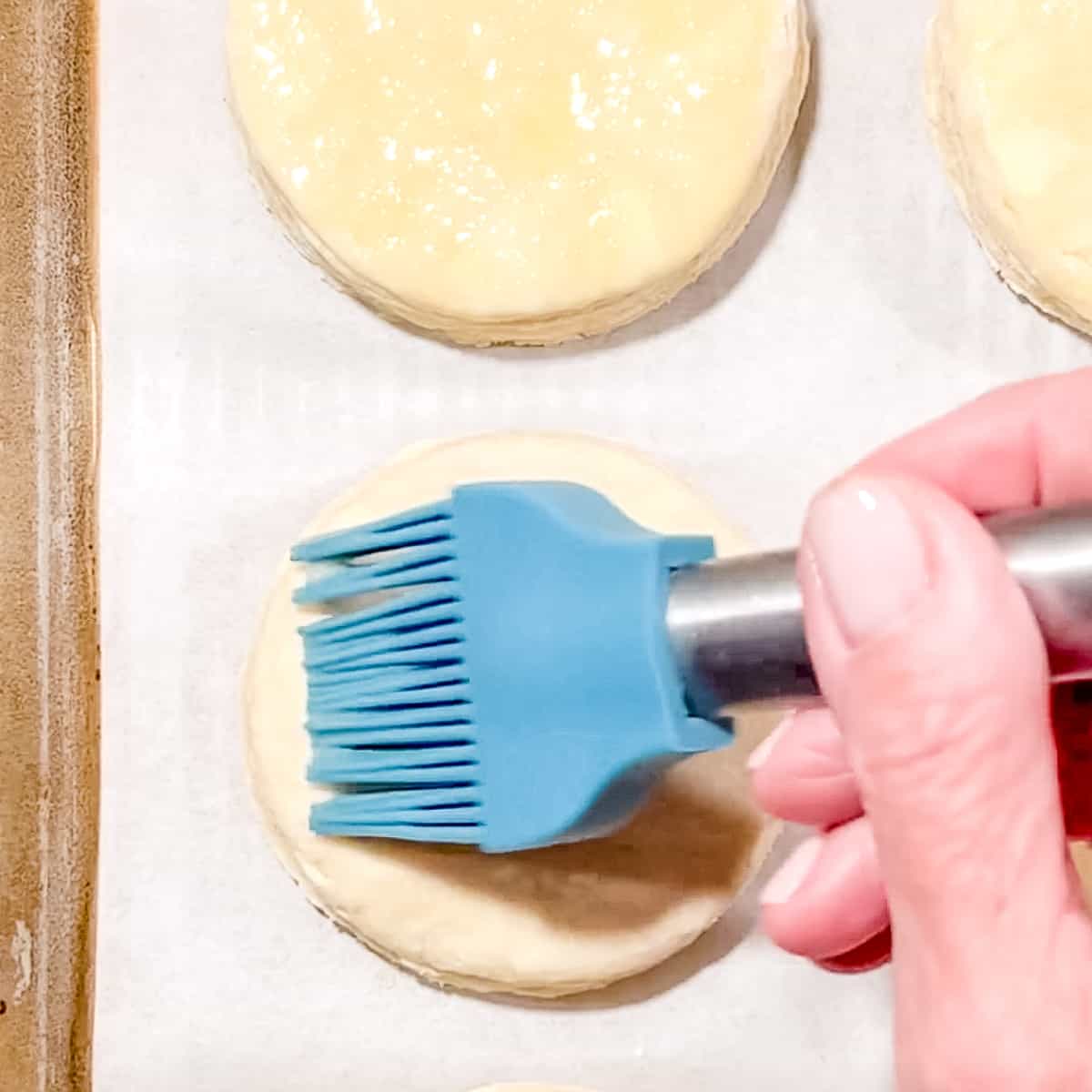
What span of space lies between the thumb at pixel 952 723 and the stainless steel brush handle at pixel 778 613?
4 centimetres

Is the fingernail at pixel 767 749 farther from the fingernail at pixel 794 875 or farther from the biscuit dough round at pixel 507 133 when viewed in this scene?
the biscuit dough round at pixel 507 133

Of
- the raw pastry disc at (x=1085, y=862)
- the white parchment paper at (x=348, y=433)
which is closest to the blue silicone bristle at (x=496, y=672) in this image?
the white parchment paper at (x=348, y=433)

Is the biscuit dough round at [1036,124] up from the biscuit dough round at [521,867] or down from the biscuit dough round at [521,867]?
up

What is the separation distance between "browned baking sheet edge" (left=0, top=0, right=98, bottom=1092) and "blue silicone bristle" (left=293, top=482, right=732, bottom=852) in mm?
207

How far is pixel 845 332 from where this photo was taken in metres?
1.28

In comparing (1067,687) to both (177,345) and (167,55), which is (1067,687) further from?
(167,55)

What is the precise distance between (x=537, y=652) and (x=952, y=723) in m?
0.33

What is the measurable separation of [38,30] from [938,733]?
0.95 m

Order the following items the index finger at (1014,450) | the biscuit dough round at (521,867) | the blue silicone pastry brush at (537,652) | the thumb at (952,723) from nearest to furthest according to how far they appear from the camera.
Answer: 1. the thumb at (952,723)
2. the blue silicone pastry brush at (537,652)
3. the index finger at (1014,450)
4. the biscuit dough round at (521,867)

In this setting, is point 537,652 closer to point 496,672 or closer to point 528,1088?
point 496,672

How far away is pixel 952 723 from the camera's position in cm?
63

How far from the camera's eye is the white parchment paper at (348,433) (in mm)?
1182

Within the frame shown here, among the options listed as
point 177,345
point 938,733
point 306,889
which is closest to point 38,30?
point 177,345

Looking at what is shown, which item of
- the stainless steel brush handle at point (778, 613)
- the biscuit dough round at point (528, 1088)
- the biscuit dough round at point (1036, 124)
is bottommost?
the biscuit dough round at point (528, 1088)
